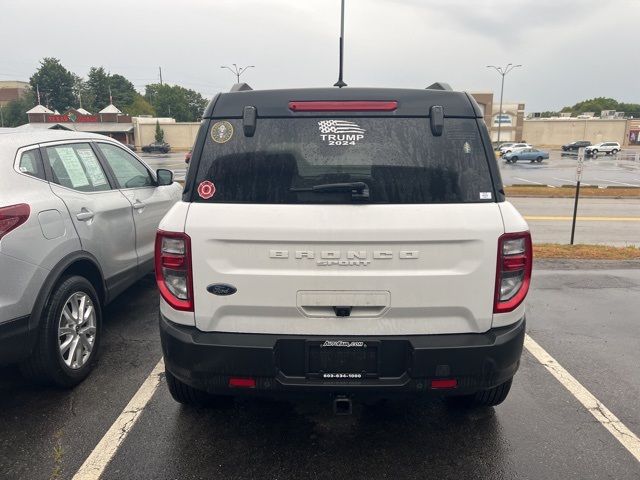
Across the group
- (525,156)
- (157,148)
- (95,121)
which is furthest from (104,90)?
(525,156)

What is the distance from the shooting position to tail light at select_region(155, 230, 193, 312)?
95.1 inches

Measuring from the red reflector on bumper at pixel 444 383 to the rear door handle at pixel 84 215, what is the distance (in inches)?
110

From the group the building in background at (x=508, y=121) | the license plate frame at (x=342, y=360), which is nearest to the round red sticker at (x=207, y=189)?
the license plate frame at (x=342, y=360)

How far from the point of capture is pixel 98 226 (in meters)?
4.00

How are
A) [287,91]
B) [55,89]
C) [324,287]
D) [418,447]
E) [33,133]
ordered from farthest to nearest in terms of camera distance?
[55,89] < [33,133] < [418,447] < [287,91] < [324,287]

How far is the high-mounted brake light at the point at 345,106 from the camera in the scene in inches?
97.7

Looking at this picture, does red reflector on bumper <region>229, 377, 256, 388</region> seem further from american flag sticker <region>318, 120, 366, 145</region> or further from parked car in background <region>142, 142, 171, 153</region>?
parked car in background <region>142, 142, 171, 153</region>

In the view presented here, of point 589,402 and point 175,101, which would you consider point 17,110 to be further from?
point 589,402

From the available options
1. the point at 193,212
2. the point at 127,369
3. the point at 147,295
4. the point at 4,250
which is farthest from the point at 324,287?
the point at 147,295

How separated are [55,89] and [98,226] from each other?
389 ft

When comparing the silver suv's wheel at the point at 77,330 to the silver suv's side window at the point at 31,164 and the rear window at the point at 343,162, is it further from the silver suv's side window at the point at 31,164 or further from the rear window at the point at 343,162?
the rear window at the point at 343,162

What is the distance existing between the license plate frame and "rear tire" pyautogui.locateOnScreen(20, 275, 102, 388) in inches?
74.5

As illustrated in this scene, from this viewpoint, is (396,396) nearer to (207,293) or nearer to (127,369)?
(207,293)

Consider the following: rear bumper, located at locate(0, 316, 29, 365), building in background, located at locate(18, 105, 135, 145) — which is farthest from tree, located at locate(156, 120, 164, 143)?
rear bumper, located at locate(0, 316, 29, 365)
